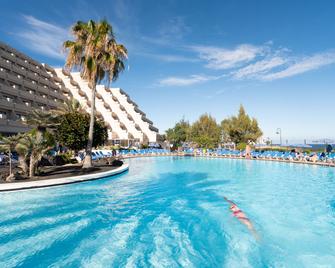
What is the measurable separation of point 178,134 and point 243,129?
20.7 metres

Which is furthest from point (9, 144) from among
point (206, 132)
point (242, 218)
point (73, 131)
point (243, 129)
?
point (206, 132)

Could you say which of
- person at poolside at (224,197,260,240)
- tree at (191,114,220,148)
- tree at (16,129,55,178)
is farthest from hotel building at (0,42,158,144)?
person at poolside at (224,197,260,240)

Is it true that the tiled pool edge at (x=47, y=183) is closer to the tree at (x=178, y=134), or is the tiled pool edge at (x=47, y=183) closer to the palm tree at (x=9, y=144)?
the palm tree at (x=9, y=144)

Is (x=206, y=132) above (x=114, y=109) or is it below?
below

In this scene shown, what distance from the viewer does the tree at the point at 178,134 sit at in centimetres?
6532

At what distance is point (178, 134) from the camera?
65.4 metres

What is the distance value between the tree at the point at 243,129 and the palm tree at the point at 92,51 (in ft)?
120

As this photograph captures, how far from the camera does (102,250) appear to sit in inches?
266

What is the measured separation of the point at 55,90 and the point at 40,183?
52.5 m

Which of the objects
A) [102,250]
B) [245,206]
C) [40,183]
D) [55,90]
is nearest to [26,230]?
[102,250]

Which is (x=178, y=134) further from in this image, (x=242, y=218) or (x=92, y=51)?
(x=242, y=218)

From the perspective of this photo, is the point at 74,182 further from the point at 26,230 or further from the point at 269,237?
the point at 269,237

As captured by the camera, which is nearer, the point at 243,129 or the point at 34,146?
the point at 34,146

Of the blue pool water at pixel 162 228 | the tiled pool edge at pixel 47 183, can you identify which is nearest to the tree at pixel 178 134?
the tiled pool edge at pixel 47 183
